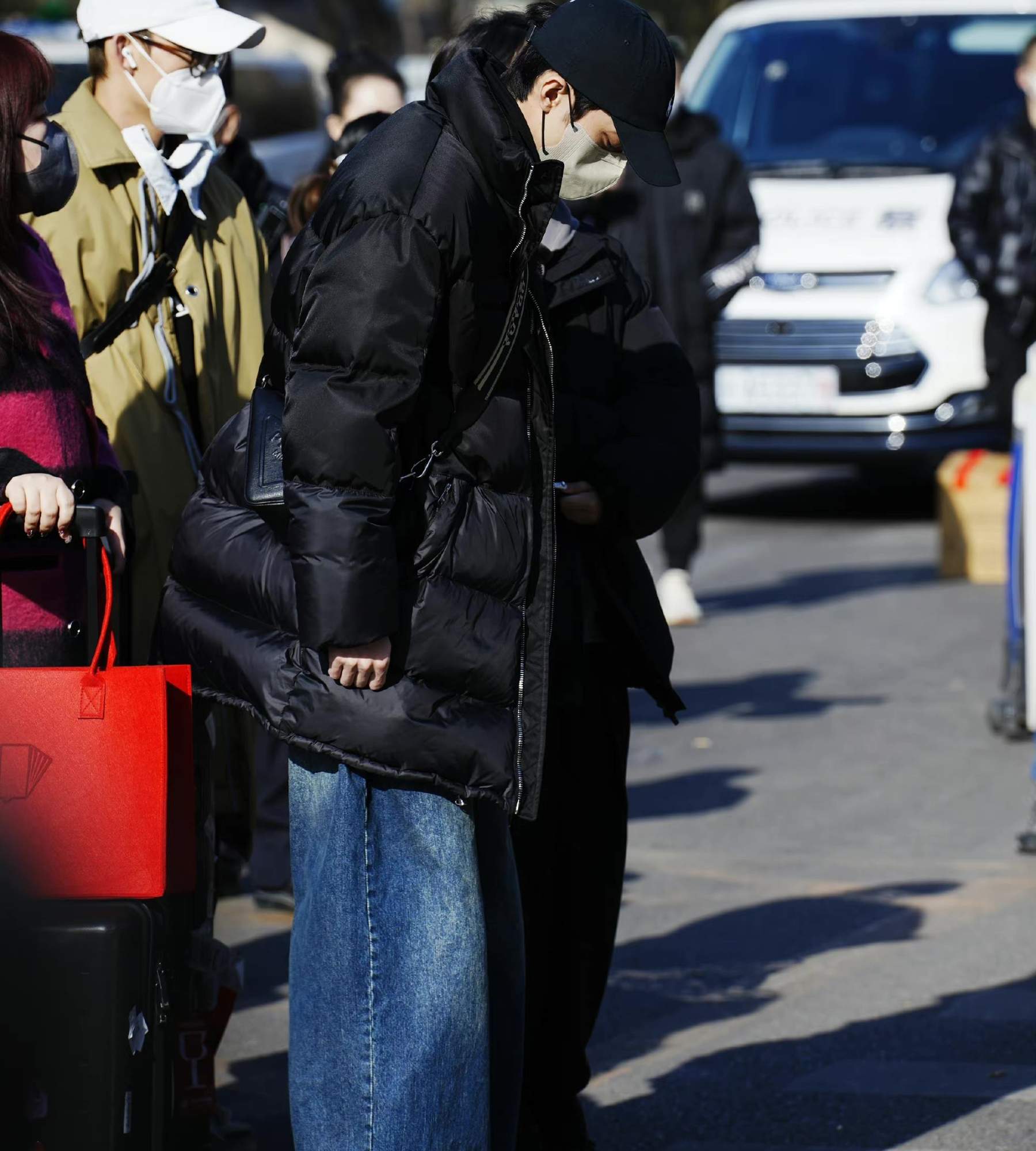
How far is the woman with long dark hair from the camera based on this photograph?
3457mm

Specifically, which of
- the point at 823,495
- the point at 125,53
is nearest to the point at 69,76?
the point at 823,495

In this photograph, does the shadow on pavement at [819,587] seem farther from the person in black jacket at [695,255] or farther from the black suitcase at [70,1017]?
the black suitcase at [70,1017]

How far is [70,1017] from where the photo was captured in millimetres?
2896

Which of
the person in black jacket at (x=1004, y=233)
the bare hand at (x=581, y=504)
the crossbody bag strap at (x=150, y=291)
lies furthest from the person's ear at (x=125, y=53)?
the person in black jacket at (x=1004, y=233)

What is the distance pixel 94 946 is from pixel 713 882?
307cm

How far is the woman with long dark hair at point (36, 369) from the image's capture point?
11.3 ft

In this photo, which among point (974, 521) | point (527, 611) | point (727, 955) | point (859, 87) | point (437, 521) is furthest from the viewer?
point (859, 87)

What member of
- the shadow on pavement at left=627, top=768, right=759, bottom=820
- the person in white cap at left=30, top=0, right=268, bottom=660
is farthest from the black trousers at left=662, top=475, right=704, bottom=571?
the person in white cap at left=30, top=0, right=268, bottom=660

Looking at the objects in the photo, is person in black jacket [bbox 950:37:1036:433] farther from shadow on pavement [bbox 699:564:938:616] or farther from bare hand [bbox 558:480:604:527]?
bare hand [bbox 558:480:604:527]

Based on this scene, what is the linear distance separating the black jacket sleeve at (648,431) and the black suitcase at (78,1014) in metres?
1.16

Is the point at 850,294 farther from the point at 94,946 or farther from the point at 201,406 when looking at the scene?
the point at 94,946

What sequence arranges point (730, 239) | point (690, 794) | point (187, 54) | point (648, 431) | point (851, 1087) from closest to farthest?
point (648, 431)
point (851, 1087)
point (187, 54)
point (690, 794)
point (730, 239)

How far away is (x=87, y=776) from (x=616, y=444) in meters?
1.18

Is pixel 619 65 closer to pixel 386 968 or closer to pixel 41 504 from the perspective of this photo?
pixel 41 504
